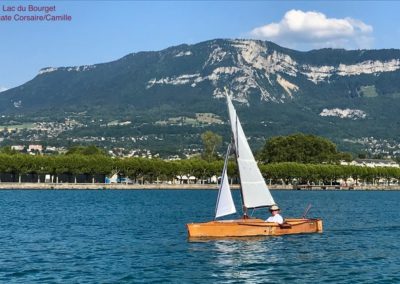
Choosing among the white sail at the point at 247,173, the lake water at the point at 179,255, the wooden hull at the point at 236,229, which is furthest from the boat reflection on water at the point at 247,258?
the white sail at the point at 247,173

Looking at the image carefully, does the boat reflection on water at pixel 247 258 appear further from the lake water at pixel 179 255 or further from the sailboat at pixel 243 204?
the sailboat at pixel 243 204

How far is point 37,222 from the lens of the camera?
222 feet

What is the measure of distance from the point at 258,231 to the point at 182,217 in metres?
27.7

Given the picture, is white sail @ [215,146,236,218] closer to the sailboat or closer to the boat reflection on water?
the sailboat

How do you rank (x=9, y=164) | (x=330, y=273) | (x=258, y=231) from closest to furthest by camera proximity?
1. (x=330, y=273)
2. (x=258, y=231)
3. (x=9, y=164)

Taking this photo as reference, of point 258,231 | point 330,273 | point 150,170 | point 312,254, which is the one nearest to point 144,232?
point 258,231

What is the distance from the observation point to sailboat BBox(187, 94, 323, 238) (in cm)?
4966

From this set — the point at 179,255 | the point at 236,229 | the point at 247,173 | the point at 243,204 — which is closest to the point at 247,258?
the point at 179,255

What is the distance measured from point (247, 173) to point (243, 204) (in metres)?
2.33

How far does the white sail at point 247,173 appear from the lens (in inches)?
2023

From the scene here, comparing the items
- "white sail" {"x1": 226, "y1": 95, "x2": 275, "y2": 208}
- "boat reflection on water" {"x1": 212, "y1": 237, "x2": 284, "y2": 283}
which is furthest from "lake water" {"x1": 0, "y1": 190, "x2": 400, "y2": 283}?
"white sail" {"x1": 226, "y1": 95, "x2": 275, "y2": 208}

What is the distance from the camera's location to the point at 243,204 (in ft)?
169

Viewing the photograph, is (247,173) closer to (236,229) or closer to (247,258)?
(236,229)

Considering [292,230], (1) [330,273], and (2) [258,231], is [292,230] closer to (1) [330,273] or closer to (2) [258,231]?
(2) [258,231]
